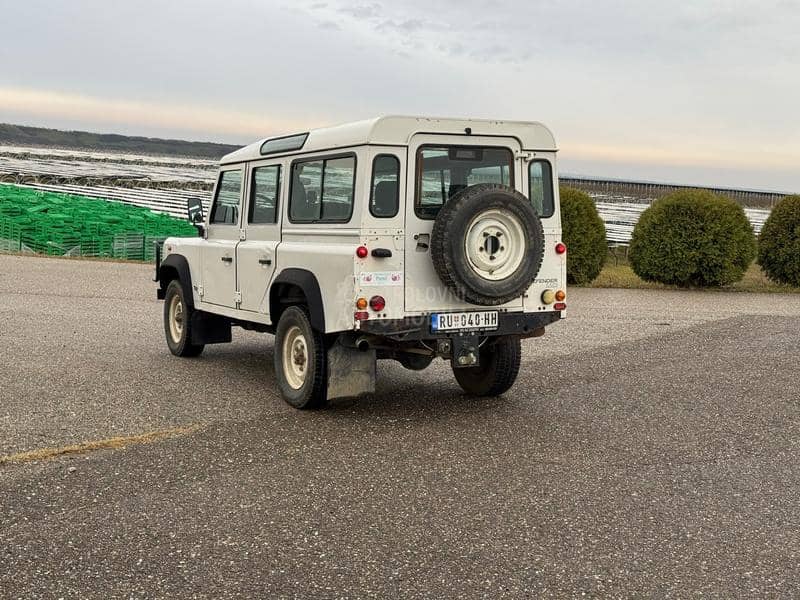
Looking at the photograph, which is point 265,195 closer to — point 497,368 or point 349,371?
point 349,371

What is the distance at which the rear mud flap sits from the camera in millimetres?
7449

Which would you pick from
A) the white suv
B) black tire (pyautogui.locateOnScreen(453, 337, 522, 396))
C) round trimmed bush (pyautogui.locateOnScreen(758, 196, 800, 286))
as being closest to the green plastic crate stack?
round trimmed bush (pyautogui.locateOnScreen(758, 196, 800, 286))

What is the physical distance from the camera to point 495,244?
722 cm

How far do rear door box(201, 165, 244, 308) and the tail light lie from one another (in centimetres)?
231

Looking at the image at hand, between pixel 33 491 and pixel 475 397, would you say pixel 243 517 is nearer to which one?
pixel 33 491

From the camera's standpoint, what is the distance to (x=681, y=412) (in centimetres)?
805

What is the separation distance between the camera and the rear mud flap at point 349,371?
24.4 ft

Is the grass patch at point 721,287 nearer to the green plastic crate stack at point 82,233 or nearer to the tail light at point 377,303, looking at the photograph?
the green plastic crate stack at point 82,233

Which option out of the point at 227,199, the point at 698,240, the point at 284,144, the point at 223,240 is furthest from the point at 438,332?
the point at 698,240

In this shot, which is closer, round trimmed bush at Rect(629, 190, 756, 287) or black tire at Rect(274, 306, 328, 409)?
black tire at Rect(274, 306, 328, 409)

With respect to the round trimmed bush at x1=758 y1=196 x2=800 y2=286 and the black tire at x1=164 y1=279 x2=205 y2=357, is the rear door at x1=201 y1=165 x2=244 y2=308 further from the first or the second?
the round trimmed bush at x1=758 y1=196 x2=800 y2=286

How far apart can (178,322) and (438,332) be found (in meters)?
4.32

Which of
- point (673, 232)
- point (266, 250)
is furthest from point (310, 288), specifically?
point (673, 232)

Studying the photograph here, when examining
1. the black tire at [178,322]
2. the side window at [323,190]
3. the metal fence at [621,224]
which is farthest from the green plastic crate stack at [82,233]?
the side window at [323,190]
